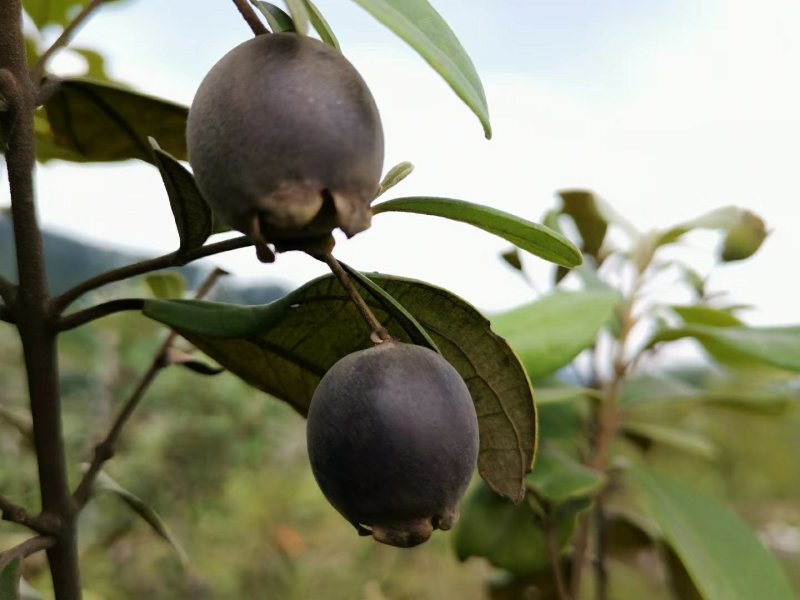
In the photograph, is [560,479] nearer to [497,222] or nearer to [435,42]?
[497,222]

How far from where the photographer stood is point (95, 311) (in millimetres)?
521

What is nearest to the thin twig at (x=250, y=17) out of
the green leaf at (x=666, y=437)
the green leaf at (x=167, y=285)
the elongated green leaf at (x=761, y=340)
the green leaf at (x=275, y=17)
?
the green leaf at (x=275, y=17)

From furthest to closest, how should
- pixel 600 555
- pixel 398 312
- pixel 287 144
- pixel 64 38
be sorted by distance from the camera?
1. pixel 600 555
2. pixel 64 38
3. pixel 398 312
4. pixel 287 144

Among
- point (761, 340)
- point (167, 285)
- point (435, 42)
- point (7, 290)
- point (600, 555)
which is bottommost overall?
point (600, 555)

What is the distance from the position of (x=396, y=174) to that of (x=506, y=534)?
0.61 metres

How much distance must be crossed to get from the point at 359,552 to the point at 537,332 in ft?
4.33

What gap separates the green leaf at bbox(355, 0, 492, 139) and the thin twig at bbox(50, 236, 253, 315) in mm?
142

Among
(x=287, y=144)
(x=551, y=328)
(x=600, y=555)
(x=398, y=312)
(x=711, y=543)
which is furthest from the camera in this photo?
(x=600, y=555)

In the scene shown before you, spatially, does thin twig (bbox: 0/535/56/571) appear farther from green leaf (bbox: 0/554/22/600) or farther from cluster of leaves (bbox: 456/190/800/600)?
cluster of leaves (bbox: 456/190/800/600)

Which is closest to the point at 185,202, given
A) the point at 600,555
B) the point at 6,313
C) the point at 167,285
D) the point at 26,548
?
the point at 6,313

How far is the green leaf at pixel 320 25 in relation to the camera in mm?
397

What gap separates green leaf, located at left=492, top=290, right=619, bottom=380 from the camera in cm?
77

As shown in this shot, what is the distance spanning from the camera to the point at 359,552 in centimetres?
196

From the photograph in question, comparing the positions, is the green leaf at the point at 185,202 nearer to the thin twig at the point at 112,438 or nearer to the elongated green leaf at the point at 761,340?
the thin twig at the point at 112,438
